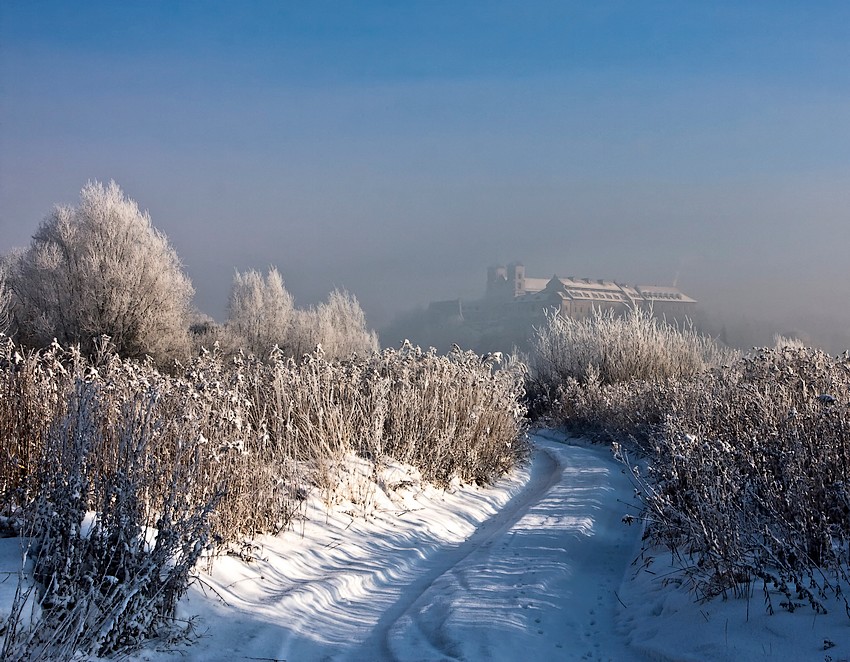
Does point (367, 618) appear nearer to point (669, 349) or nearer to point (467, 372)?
point (467, 372)

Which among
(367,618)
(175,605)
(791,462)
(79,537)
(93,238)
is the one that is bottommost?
(367,618)

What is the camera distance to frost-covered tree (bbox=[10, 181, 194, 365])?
72.9 feet

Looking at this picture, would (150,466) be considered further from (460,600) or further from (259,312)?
(259,312)

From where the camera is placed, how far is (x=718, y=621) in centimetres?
363

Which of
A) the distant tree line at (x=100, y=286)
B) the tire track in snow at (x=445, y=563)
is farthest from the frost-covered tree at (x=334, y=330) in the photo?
the tire track in snow at (x=445, y=563)

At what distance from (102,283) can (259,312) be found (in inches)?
537

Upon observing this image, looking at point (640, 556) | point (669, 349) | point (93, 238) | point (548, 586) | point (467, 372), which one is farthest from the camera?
point (669, 349)

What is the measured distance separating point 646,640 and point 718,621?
1.37ft

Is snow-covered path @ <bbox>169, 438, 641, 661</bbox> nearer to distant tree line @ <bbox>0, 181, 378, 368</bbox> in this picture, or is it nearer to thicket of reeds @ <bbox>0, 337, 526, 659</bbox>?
thicket of reeds @ <bbox>0, 337, 526, 659</bbox>

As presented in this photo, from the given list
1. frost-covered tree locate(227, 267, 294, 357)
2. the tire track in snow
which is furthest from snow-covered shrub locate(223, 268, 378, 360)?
the tire track in snow

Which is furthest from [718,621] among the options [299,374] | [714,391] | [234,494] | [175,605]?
[299,374]

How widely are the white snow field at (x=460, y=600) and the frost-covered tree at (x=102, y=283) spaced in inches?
705

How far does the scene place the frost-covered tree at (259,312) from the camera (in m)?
35.3

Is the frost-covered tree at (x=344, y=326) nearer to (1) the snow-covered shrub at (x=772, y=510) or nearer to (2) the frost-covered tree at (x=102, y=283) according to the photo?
(2) the frost-covered tree at (x=102, y=283)
